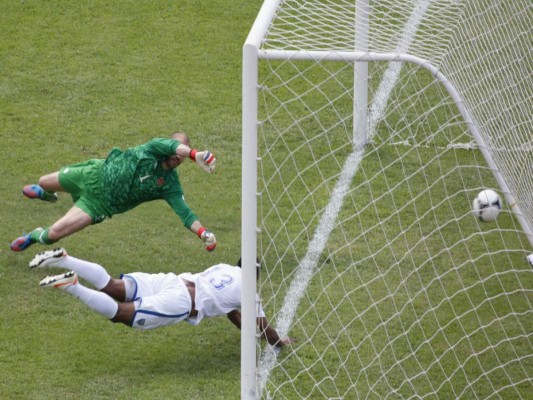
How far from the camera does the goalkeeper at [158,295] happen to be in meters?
7.94

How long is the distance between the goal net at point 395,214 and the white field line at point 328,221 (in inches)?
0.7

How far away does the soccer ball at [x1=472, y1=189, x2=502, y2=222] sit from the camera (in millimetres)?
8742

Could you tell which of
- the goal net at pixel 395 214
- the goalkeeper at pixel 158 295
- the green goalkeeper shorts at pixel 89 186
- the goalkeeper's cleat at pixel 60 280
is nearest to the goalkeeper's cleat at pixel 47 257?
the goalkeeper at pixel 158 295

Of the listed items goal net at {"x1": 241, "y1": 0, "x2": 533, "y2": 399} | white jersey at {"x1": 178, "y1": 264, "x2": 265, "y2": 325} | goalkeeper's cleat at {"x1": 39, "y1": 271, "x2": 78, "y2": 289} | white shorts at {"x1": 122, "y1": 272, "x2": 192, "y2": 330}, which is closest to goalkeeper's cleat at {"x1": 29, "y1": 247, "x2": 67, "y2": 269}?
goalkeeper's cleat at {"x1": 39, "y1": 271, "x2": 78, "y2": 289}

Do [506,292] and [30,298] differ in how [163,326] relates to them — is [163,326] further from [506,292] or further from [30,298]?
[506,292]

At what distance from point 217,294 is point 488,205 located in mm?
2241

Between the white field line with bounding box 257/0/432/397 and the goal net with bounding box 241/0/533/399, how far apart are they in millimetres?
18

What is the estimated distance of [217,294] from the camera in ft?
26.6

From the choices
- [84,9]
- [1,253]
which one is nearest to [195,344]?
[1,253]

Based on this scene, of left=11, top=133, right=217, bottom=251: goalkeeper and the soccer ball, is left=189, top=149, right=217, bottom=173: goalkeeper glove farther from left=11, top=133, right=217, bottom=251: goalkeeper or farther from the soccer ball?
the soccer ball

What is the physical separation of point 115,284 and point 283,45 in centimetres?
234

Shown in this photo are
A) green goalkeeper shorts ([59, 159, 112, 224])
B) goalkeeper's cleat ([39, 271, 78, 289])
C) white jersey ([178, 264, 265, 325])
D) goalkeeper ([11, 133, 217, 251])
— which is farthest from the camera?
green goalkeeper shorts ([59, 159, 112, 224])

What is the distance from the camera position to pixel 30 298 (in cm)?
881

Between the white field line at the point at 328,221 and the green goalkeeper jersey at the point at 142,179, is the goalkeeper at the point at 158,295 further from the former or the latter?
the green goalkeeper jersey at the point at 142,179
